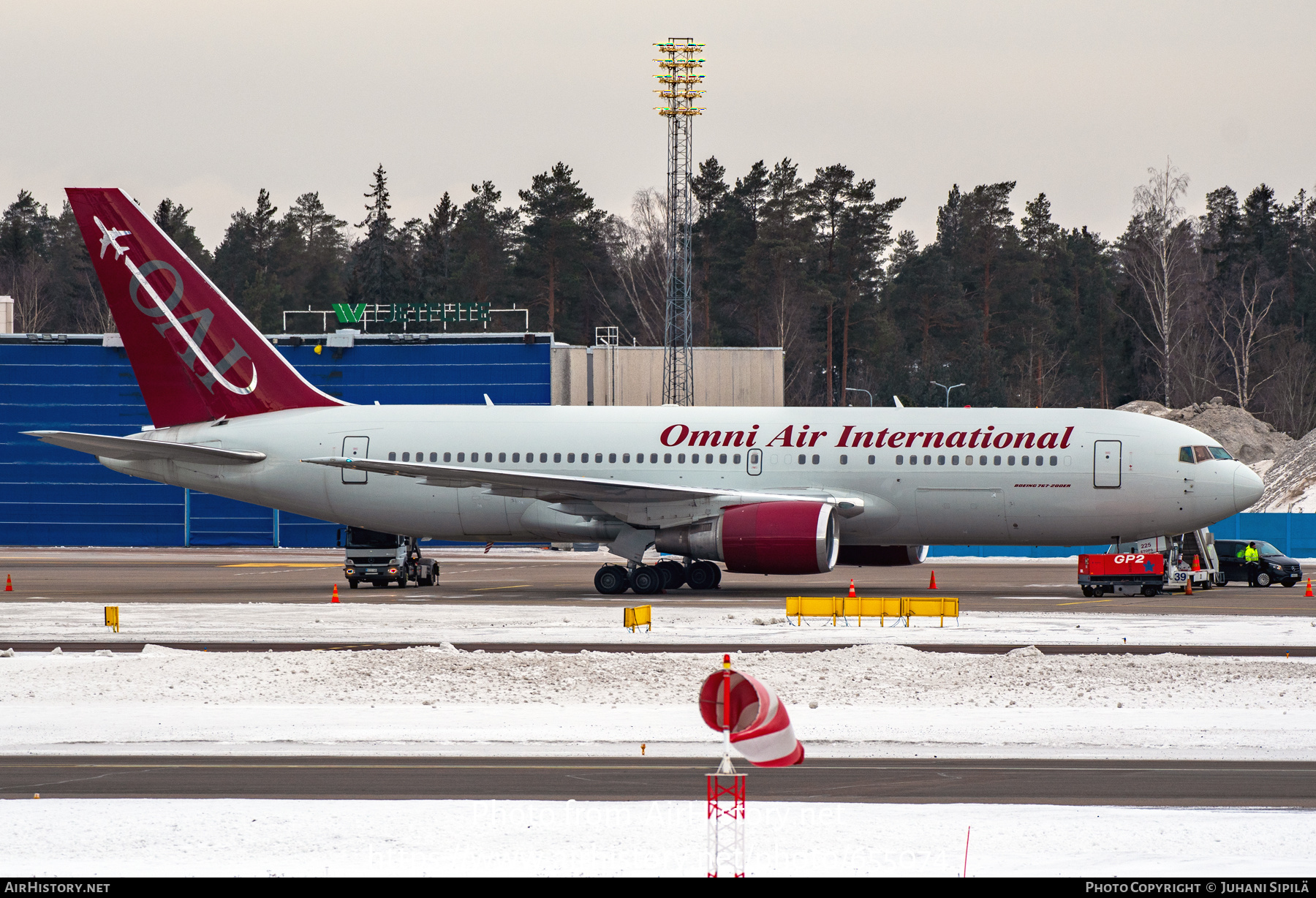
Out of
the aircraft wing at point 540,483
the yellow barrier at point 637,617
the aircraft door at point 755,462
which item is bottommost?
the yellow barrier at point 637,617

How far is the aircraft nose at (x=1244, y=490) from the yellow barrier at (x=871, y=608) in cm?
1016

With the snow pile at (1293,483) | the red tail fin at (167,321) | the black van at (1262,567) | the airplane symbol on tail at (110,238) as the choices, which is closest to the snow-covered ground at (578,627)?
the red tail fin at (167,321)

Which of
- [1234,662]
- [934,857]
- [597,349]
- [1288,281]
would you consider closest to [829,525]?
[1234,662]

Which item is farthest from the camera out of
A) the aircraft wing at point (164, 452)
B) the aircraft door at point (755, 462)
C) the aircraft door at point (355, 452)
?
the aircraft door at point (355, 452)

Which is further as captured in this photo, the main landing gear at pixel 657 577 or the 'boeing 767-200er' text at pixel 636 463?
the main landing gear at pixel 657 577

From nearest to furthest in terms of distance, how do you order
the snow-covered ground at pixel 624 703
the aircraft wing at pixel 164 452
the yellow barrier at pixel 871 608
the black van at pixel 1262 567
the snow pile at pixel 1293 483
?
1. the snow-covered ground at pixel 624 703
2. the yellow barrier at pixel 871 608
3. the aircraft wing at pixel 164 452
4. the black van at pixel 1262 567
5. the snow pile at pixel 1293 483

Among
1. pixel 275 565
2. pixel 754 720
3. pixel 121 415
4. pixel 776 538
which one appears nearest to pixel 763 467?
pixel 776 538

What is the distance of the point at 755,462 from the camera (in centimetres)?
3506

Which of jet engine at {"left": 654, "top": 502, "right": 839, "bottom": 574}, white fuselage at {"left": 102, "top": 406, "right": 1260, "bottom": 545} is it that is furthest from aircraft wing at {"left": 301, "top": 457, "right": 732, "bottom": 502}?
jet engine at {"left": 654, "top": 502, "right": 839, "bottom": 574}

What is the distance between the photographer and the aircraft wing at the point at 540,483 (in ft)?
110

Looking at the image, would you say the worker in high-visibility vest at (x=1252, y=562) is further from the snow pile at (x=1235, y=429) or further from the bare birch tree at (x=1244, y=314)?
the bare birch tree at (x=1244, y=314)

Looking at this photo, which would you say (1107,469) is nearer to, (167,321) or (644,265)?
(167,321)

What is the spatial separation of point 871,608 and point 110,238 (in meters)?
21.7

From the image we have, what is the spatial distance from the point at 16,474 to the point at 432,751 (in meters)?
55.8
